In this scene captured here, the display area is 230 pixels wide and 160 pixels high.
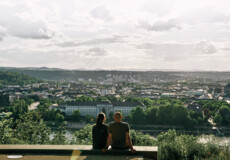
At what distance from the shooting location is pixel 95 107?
46.9m

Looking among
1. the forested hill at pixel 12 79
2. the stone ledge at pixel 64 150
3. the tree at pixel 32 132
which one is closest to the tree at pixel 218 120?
the tree at pixel 32 132

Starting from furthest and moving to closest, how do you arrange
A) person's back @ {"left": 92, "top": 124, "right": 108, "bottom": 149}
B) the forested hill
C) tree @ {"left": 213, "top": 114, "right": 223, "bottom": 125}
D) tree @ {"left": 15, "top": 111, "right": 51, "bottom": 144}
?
the forested hill
tree @ {"left": 213, "top": 114, "right": 223, "bottom": 125}
tree @ {"left": 15, "top": 111, "right": 51, "bottom": 144}
person's back @ {"left": 92, "top": 124, "right": 108, "bottom": 149}

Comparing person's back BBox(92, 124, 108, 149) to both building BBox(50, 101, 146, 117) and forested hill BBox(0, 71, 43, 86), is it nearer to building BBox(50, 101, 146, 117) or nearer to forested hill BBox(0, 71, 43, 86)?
building BBox(50, 101, 146, 117)

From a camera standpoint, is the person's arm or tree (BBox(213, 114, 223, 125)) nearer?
the person's arm

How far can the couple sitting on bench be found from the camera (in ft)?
13.0

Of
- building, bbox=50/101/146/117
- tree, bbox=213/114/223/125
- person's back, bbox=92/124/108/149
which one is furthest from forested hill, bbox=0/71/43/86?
person's back, bbox=92/124/108/149

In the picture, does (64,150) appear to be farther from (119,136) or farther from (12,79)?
(12,79)

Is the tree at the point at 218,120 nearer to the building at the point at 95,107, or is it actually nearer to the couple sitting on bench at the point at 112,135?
the building at the point at 95,107

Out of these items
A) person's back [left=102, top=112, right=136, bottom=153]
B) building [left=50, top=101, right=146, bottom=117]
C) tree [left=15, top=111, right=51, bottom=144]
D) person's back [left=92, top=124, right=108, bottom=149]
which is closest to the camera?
person's back [left=102, top=112, right=136, bottom=153]

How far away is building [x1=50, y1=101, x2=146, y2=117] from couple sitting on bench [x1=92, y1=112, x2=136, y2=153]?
4100cm

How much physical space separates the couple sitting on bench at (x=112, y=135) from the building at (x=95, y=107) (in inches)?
1614

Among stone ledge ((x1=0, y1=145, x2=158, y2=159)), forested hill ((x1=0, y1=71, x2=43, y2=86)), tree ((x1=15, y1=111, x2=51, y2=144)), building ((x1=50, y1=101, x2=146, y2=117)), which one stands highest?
stone ledge ((x1=0, y1=145, x2=158, y2=159))

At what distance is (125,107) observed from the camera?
46812 millimetres

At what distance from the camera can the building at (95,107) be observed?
4566 cm
